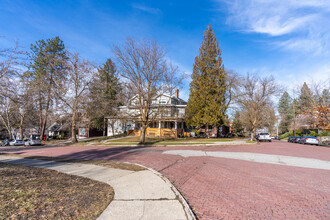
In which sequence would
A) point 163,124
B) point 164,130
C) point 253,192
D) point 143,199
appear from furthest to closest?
point 163,124 → point 164,130 → point 253,192 → point 143,199

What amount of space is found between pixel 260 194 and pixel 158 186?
9.97 feet

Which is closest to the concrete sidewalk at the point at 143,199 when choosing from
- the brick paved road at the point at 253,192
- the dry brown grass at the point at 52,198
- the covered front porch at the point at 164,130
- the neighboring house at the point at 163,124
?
the dry brown grass at the point at 52,198

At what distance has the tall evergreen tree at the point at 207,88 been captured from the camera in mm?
28438

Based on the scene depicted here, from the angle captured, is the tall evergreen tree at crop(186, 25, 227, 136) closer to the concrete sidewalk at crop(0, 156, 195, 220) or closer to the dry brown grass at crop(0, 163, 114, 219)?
the concrete sidewalk at crop(0, 156, 195, 220)

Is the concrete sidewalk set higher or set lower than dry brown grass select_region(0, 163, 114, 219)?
lower

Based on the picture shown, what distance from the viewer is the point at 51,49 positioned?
39.1m

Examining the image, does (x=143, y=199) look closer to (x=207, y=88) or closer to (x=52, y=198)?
(x=52, y=198)

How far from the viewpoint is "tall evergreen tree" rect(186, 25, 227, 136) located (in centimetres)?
2844

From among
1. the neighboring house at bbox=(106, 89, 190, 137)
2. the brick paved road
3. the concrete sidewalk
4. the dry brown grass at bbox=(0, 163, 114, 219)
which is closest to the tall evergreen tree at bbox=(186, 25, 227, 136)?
the neighboring house at bbox=(106, 89, 190, 137)

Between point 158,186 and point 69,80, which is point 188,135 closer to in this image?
point 69,80

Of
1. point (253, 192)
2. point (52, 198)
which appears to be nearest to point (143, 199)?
point (52, 198)

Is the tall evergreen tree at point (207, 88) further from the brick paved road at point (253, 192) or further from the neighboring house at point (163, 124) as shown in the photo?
the brick paved road at point (253, 192)

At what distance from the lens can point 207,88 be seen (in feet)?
93.7

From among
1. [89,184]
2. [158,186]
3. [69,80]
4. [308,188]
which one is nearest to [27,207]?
[89,184]
